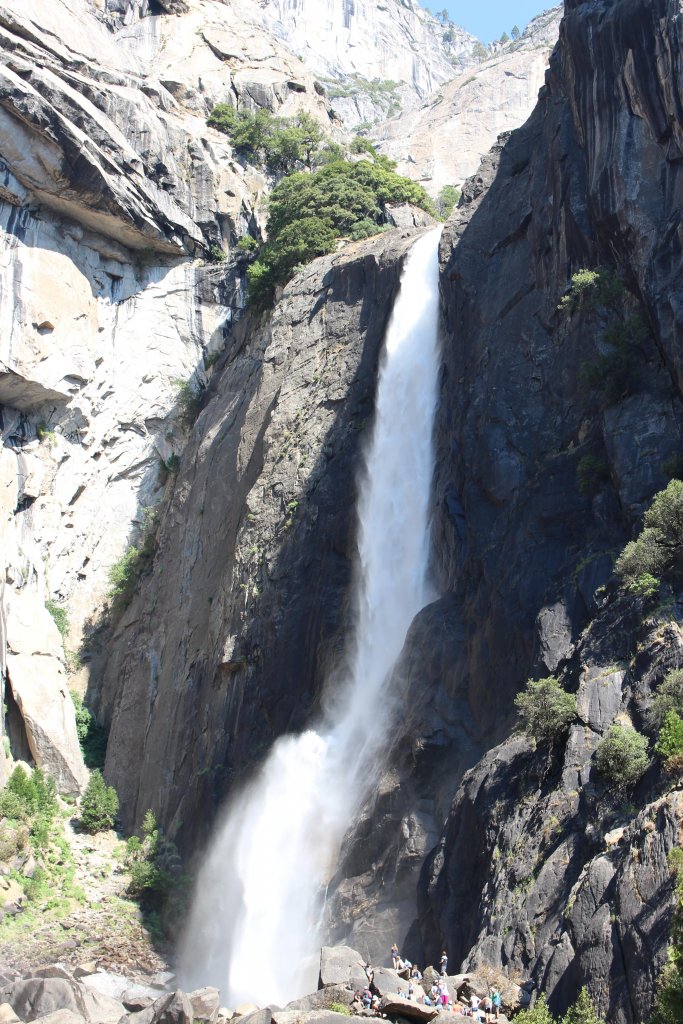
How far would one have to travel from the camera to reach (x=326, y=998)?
55.1ft

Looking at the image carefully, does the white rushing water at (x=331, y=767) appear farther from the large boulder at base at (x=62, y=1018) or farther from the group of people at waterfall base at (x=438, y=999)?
the group of people at waterfall base at (x=438, y=999)

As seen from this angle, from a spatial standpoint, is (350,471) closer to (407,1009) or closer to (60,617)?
(60,617)

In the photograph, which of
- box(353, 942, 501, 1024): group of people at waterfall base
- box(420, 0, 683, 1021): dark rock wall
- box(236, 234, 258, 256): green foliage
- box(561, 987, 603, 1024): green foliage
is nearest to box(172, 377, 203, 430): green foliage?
box(236, 234, 258, 256): green foliage

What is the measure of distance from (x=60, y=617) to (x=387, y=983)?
2741 centimetres

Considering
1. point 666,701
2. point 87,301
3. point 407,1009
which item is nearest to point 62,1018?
point 407,1009

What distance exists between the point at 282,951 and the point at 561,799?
10812 millimetres

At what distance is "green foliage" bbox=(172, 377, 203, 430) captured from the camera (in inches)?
1802

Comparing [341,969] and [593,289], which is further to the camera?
[593,289]

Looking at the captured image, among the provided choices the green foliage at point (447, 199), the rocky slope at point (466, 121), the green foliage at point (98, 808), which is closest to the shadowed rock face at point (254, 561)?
the green foliage at point (98, 808)

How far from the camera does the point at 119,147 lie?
45.7 m

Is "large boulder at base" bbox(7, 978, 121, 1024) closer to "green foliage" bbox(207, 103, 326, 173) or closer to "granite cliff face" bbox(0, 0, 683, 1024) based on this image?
"granite cliff face" bbox(0, 0, 683, 1024)

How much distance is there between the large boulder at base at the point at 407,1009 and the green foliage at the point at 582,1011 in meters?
2.16

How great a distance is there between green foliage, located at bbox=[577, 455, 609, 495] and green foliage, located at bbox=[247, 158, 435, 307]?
70.7ft

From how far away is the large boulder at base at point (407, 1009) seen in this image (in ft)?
49.1
